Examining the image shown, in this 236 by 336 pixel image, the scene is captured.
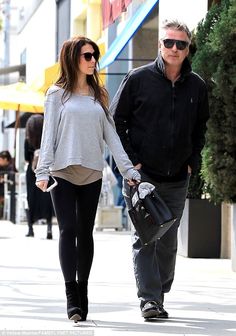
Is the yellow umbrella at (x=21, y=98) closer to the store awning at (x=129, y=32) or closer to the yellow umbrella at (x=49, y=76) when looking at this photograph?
the yellow umbrella at (x=49, y=76)

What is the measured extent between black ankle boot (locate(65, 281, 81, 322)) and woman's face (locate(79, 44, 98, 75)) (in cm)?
142

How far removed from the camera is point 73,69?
683 cm

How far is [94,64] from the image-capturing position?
269 inches

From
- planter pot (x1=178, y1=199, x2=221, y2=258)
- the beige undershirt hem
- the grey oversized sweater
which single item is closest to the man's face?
the grey oversized sweater

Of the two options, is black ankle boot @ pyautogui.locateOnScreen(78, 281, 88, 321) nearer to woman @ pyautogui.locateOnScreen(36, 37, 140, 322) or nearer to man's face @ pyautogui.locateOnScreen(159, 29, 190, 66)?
woman @ pyautogui.locateOnScreen(36, 37, 140, 322)

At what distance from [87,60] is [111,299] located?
218cm

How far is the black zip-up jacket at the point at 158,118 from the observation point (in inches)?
275

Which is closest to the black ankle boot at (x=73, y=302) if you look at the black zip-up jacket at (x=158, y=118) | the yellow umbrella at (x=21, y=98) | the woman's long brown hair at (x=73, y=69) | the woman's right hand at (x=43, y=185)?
the woman's right hand at (x=43, y=185)

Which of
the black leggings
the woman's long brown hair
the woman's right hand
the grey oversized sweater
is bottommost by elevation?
the black leggings

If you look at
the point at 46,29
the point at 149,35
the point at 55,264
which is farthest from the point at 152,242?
the point at 46,29

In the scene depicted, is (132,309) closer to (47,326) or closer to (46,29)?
(47,326)

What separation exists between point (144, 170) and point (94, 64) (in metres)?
0.82

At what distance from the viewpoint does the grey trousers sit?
6.98 meters

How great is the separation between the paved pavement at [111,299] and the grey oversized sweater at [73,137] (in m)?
1.01
